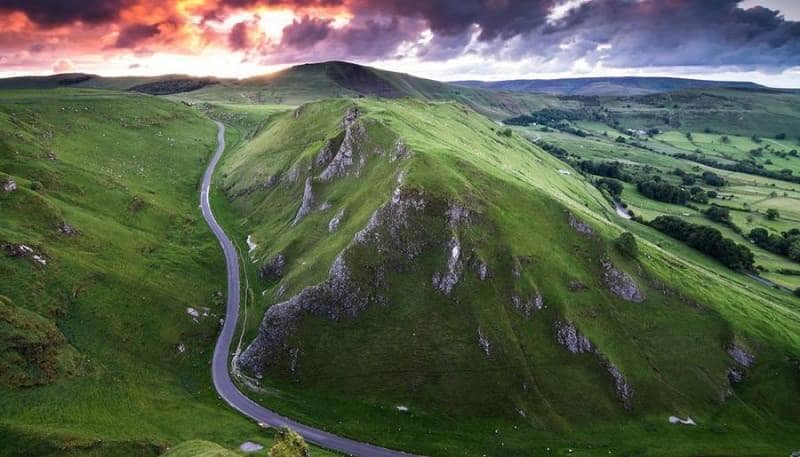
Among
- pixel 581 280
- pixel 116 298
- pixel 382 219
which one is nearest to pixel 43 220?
pixel 116 298

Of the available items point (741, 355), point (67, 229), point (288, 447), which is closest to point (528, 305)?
point (741, 355)

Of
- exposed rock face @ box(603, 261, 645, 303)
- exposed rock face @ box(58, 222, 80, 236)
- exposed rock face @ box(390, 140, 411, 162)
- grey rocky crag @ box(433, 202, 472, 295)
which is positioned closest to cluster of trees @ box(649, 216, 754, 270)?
exposed rock face @ box(603, 261, 645, 303)

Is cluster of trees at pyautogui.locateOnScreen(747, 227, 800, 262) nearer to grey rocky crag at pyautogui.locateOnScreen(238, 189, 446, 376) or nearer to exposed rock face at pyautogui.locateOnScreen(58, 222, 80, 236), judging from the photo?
grey rocky crag at pyautogui.locateOnScreen(238, 189, 446, 376)

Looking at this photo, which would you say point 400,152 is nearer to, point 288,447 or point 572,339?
point 572,339

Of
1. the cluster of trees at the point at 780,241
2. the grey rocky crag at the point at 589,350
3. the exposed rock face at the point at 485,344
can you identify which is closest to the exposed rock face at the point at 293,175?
the exposed rock face at the point at 485,344

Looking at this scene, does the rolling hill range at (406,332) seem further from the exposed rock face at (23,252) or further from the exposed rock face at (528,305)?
the exposed rock face at (23,252)

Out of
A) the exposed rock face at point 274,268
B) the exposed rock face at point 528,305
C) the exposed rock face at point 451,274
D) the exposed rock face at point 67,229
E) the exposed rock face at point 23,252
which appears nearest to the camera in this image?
the exposed rock face at point 528,305
